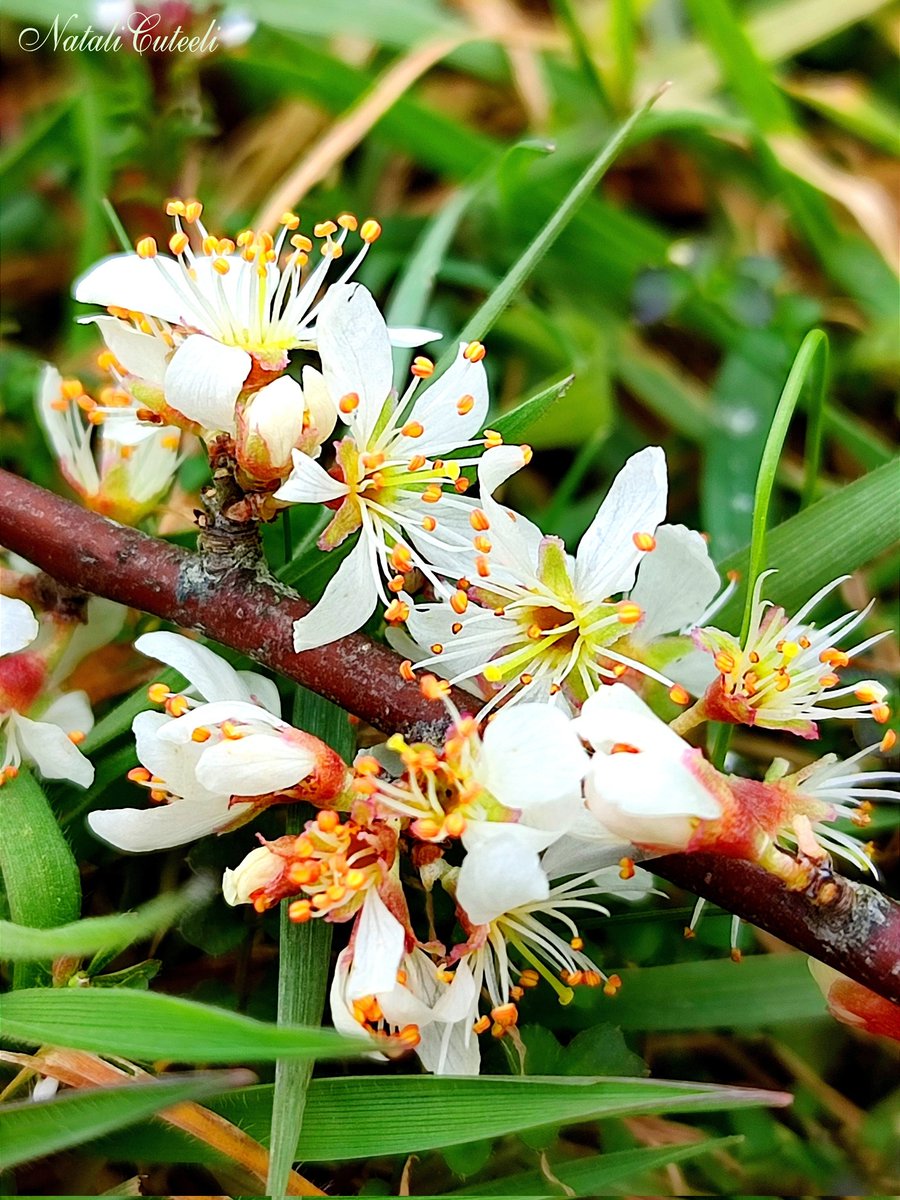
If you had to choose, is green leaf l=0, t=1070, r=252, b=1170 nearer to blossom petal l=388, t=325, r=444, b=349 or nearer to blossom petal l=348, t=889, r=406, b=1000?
blossom petal l=348, t=889, r=406, b=1000

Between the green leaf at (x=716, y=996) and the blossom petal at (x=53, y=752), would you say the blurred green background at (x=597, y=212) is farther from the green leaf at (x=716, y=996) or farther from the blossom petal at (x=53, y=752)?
the blossom petal at (x=53, y=752)

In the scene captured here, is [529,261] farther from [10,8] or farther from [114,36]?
[10,8]

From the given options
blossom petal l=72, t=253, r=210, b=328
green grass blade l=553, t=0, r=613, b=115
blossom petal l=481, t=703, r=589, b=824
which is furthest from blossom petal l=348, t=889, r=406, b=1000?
green grass blade l=553, t=0, r=613, b=115

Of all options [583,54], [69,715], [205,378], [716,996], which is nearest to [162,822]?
[69,715]

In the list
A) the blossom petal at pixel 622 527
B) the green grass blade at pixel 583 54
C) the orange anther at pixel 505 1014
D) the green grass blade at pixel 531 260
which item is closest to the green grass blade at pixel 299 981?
the orange anther at pixel 505 1014

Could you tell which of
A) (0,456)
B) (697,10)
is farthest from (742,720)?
(697,10)

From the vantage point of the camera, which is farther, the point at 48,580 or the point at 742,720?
the point at 48,580

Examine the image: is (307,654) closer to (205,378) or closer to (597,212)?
(205,378)
